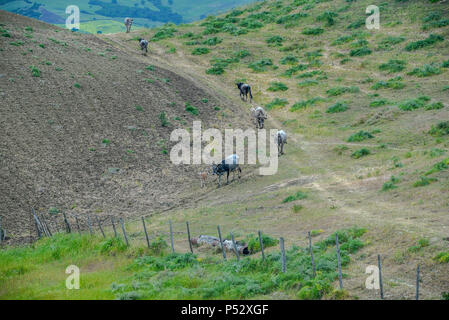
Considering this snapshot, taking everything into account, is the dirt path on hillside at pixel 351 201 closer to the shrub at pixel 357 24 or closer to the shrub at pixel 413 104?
the shrub at pixel 413 104

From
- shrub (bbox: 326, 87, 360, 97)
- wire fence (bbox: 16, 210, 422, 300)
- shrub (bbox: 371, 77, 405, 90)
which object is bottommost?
wire fence (bbox: 16, 210, 422, 300)

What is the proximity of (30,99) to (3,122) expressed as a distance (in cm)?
371

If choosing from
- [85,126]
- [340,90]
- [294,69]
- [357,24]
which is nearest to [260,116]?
[340,90]

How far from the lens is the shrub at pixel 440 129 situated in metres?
26.8

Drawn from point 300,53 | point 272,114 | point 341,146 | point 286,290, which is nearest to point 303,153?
point 341,146

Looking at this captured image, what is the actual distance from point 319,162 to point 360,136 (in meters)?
4.31

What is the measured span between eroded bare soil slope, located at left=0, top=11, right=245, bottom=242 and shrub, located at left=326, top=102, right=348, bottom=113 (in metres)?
7.55

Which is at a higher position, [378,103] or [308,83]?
[308,83]

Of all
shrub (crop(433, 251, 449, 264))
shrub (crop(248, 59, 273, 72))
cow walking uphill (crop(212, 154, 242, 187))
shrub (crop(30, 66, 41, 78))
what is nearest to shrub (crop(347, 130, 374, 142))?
cow walking uphill (crop(212, 154, 242, 187))

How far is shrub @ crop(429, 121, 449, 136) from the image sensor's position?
2680 cm

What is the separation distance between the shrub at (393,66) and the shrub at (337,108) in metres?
8.36

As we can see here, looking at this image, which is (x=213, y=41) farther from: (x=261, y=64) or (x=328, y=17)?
(x=328, y=17)

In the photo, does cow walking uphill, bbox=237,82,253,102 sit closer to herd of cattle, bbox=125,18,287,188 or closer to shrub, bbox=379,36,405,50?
herd of cattle, bbox=125,18,287,188

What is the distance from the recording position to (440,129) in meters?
27.2
